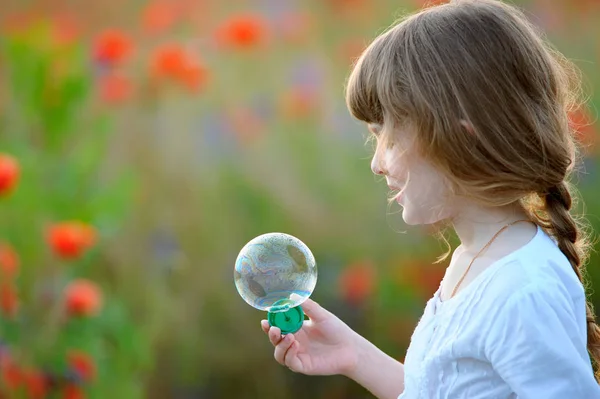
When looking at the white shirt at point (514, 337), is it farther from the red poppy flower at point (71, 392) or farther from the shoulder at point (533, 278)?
the red poppy flower at point (71, 392)

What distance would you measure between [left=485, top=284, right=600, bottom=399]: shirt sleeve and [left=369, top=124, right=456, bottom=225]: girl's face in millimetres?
206

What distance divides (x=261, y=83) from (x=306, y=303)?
1572mm

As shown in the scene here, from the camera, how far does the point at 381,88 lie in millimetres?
1366

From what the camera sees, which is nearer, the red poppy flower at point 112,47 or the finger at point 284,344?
the finger at point 284,344

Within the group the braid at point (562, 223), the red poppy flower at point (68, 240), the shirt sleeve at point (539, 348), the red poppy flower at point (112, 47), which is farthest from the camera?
the red poppy flower at point (112, 47)

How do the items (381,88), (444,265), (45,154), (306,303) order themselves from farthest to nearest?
(444,265) < (45,154) < (306,303) < (381,88)

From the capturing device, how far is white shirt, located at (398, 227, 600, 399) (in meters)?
1.21

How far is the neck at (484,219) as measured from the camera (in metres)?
1.39

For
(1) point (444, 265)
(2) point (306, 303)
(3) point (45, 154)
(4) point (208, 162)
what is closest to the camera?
(2) point (306, 303)

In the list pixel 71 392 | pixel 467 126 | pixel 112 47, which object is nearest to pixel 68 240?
pixel 71 392

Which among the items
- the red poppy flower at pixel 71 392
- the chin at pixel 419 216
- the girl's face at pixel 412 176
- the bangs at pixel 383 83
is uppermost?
the bangs at pixel 383 83

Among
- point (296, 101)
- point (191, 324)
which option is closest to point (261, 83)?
point (296, 101)

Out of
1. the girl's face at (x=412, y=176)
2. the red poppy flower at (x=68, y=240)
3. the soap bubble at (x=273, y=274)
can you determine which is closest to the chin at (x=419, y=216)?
the girl's face at (x=412, y=176)

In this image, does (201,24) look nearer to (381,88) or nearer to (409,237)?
(409,237)
